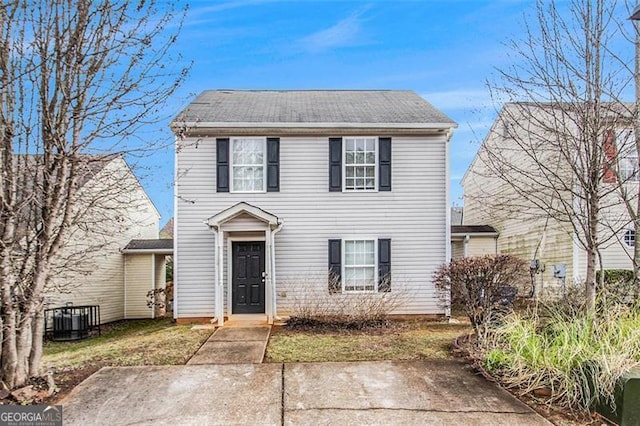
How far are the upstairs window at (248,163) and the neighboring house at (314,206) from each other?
3cm

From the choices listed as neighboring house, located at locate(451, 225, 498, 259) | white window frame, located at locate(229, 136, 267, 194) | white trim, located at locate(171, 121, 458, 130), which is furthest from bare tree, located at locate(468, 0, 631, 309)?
neighboring house, located at locate(451, 225, 498, 259)

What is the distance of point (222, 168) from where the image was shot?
439 inches

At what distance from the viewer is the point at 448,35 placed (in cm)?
1078

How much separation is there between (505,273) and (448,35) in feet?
20.1

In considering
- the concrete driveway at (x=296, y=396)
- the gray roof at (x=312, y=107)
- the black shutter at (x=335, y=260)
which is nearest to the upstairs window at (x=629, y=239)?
the gray roof at (x=312, y=107)

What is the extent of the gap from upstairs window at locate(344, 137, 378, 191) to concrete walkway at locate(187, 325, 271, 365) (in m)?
4.33

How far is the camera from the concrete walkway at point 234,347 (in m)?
7.05

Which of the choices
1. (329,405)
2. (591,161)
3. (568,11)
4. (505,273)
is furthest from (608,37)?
(329,405)

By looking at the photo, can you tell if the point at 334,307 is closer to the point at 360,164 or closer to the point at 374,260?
the point at 374,260

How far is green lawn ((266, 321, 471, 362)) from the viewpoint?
7.25 metres

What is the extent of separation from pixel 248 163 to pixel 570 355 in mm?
8382

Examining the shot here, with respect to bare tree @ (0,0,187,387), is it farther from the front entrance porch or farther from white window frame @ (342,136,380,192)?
white window frame @ (342,136,380,192)

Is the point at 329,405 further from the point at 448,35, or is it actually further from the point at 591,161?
the point at 448,35

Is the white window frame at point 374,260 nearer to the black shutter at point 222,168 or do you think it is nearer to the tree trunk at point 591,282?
the black shutter at point 222,168
